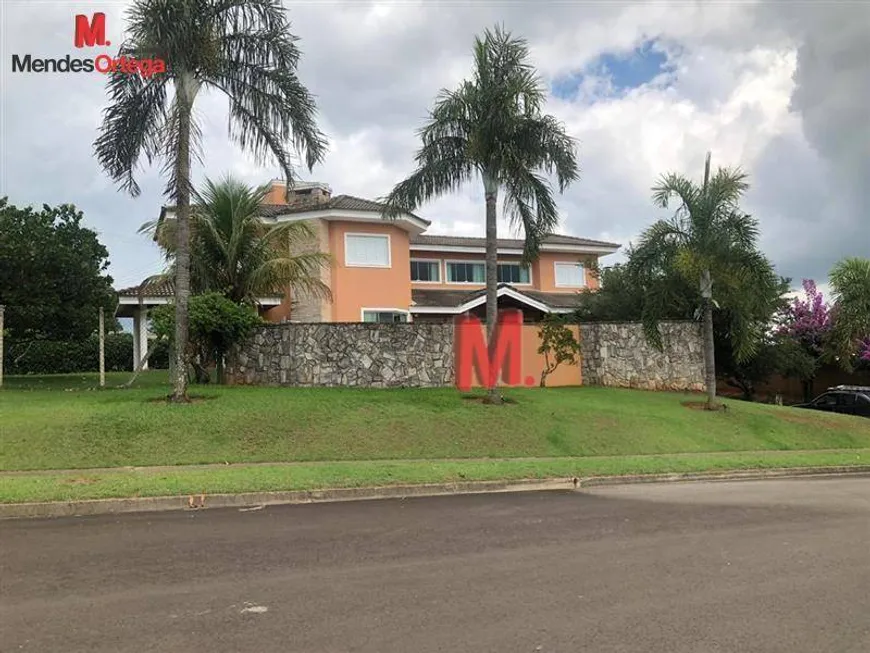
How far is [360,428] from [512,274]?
21.6 m

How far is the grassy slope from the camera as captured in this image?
12602 mm

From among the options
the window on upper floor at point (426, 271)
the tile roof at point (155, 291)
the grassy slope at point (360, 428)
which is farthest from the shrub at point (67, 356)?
the grassy slope at point (360, 428)

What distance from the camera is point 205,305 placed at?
709 inches

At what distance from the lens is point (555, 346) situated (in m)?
21.5

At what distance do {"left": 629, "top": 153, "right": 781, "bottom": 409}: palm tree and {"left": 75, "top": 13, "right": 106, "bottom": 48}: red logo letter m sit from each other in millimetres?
14662

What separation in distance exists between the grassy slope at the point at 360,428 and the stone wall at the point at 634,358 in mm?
2798

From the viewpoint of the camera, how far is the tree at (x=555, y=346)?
2156 cm

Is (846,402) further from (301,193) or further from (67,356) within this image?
(67,356)

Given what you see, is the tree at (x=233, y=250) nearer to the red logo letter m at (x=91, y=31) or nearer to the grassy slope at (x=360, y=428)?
the grassy slope at (x=360, y=428)

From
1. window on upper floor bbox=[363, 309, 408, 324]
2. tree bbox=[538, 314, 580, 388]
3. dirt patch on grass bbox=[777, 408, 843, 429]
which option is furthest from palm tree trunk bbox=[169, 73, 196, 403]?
dirt patch on grass bbox=[777, 408, 843, 429]

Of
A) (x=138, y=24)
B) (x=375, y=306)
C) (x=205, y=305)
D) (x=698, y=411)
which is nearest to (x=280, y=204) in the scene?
(x=375, y=306)

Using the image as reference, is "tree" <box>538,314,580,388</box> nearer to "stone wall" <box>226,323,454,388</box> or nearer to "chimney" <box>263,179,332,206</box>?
"stone wall" <box>226,323,454,388</box>

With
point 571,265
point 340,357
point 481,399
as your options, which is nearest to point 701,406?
point 481,399

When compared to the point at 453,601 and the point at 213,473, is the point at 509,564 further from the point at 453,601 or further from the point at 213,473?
the point at 213,473
